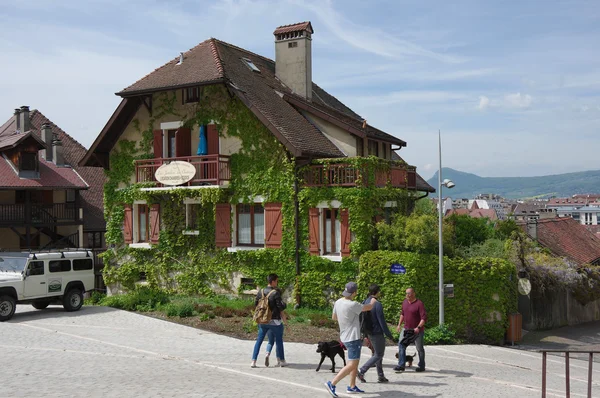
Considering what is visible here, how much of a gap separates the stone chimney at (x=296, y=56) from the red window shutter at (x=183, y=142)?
5.56m

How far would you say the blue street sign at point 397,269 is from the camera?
2164 centimetres

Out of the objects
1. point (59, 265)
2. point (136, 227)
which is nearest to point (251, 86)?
point (136, 227)

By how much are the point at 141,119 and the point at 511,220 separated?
16.0 meters

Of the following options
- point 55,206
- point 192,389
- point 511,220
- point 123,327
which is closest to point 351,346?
point 192,389

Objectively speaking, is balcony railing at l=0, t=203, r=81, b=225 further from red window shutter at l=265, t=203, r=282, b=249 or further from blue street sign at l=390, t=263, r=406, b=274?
blue street sign at l=390, t=263, r=406, b=274

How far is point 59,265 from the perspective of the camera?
839 inches

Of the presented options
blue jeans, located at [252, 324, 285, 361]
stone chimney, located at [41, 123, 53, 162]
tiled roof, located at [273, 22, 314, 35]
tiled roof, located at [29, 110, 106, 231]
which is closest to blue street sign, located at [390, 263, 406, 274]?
blue jeans, located at [252, 324, 285, 361]

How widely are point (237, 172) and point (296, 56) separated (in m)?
6.94

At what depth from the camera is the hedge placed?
21562 mm

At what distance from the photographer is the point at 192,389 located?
12.0 meters

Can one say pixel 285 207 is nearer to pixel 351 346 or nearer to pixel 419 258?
pixel 419 258

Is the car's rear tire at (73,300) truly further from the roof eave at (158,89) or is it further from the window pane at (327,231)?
the window pane at (327,231)

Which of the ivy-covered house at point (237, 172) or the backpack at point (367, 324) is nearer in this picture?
the backpack at point (367, 324)

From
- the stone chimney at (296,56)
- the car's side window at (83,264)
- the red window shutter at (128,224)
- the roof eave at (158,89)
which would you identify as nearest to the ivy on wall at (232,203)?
the red window shutter at (128,224)
